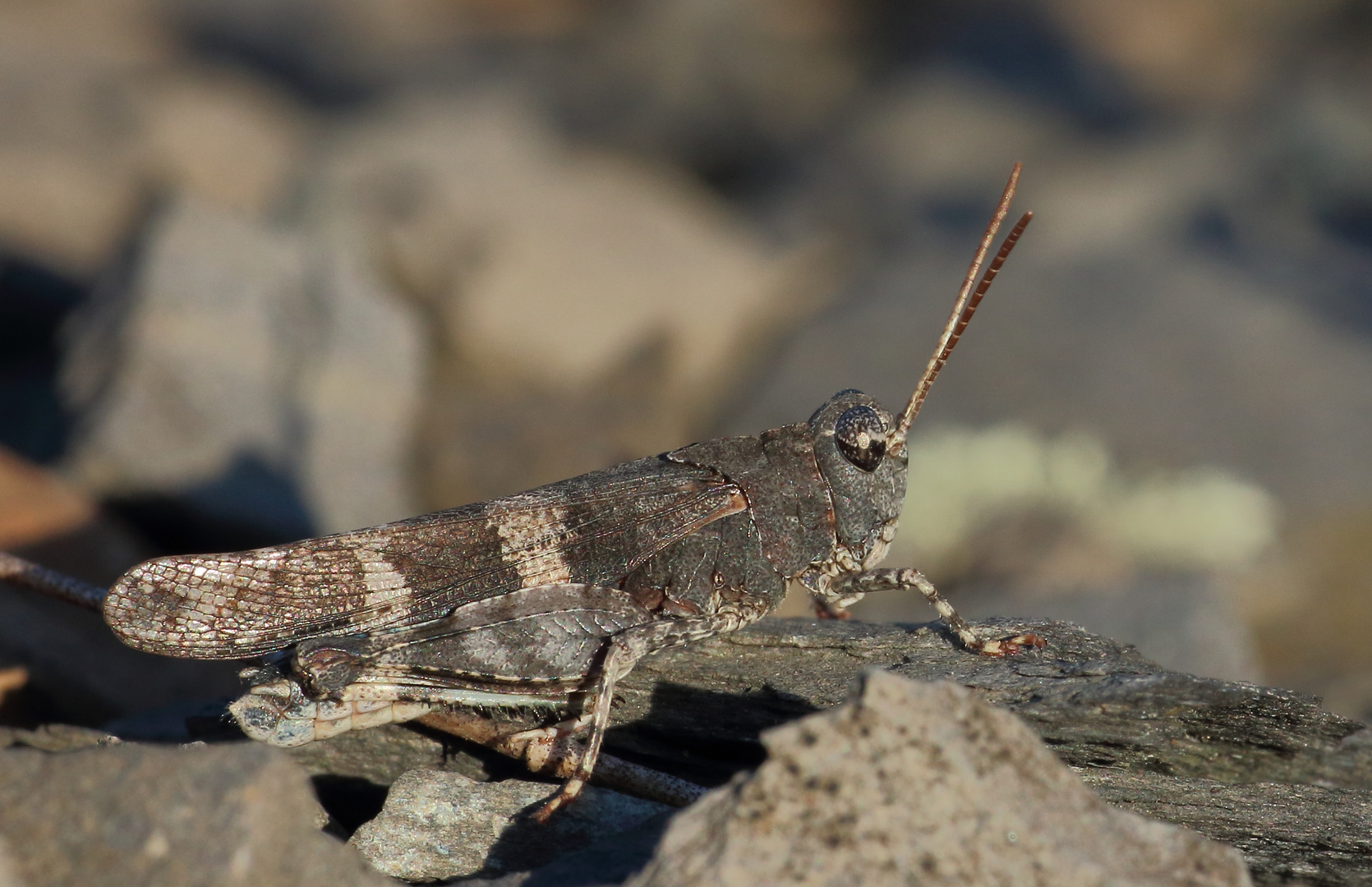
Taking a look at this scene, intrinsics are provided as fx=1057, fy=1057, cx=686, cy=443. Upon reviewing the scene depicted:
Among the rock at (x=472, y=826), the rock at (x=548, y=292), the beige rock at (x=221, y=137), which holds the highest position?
the beige rock at (x=221, y=137)

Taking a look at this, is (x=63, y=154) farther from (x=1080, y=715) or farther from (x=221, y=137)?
(x=1080, y=715)

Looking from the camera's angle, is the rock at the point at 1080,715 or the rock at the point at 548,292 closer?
the rock at the point at 1080,715

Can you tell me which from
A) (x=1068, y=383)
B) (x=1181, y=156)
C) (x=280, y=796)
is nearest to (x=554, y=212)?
(x=1068, y=383)

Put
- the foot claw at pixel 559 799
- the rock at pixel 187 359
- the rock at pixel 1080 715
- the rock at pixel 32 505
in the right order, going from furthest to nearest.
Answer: the rock at pixel 187 359 < the rock at pixel 32 505 < the foot claw at pixel 559 799 < the rock at pixel 1080 715

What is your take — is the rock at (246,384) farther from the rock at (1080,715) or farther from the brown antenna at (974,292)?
the brown antenna at (974,292)

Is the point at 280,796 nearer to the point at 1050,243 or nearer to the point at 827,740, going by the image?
the point at 827,740

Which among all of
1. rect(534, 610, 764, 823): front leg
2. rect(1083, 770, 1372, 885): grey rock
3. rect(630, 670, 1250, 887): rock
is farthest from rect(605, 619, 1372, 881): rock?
rect(630, 670, 1250, 887): rock

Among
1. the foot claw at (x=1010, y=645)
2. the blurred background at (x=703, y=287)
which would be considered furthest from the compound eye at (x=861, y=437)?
the blurred background at (x=703, y=287)
